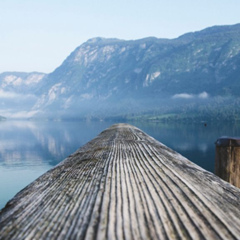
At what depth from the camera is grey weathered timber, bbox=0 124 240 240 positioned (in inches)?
51.0

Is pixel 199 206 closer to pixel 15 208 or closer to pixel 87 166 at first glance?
pixel 15 208

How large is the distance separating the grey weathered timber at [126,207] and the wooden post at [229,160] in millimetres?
1355

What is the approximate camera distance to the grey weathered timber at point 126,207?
4.25ft

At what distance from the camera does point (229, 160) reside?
12.2ft

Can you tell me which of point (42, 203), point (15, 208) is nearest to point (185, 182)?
point (42, 203)

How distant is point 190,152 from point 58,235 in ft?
202

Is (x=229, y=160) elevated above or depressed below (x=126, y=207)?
below

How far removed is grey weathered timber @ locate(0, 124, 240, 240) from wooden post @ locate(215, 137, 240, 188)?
53.4 inches

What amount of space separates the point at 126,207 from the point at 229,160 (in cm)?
269

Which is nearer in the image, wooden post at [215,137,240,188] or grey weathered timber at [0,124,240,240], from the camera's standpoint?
grey weathered timber at [0,124,240,240]

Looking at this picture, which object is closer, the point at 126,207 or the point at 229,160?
the point at 126,207

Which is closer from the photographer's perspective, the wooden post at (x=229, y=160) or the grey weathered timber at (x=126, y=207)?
the grey weathered timber at (x=126, y=207)

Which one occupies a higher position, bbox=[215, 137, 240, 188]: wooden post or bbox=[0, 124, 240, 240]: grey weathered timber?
bbox=[0, 124, 240, 240]: grey weathered timber

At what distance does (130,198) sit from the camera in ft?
5.49
